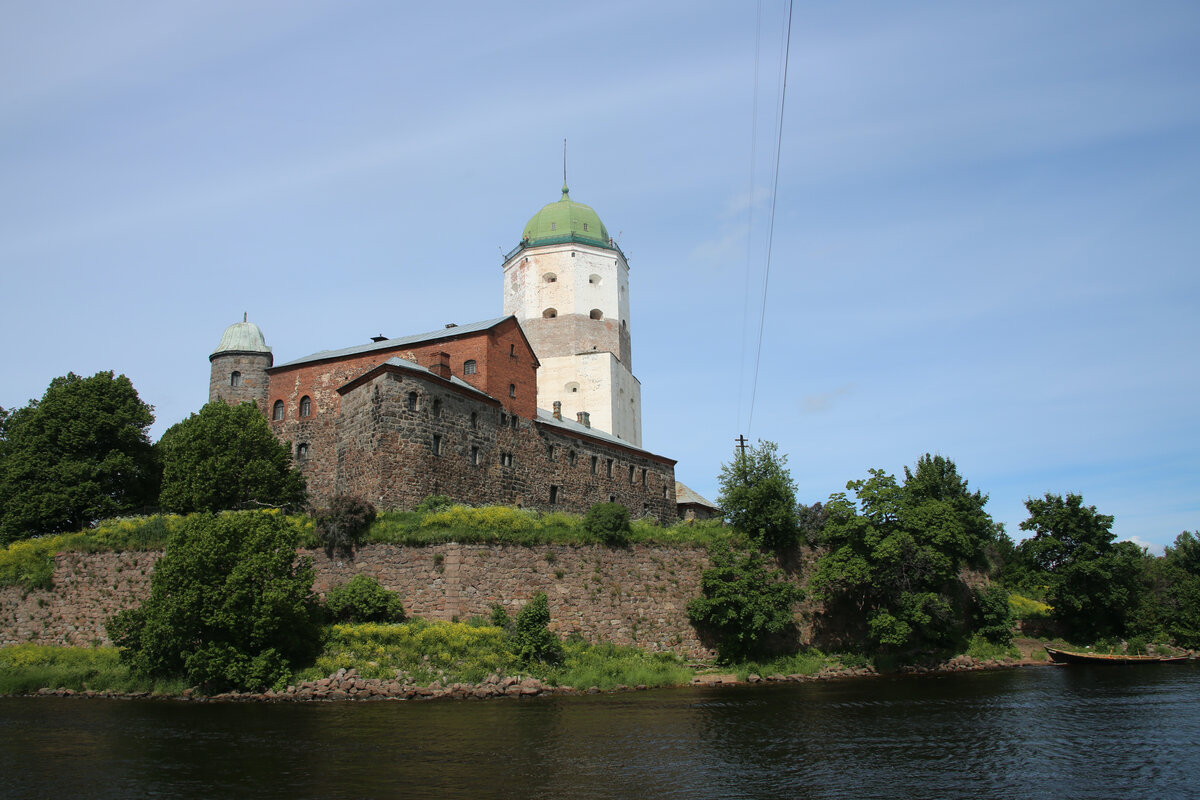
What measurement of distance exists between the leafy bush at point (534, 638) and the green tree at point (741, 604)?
6.20 metres

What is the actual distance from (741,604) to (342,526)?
1492 cm

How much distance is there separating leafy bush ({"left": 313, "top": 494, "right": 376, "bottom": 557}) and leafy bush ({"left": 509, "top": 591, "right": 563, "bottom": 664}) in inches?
263

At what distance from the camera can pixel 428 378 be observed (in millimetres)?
35750

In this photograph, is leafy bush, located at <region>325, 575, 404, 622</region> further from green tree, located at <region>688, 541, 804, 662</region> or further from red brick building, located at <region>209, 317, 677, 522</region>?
green tree, located at <region>688, 541, 804, 662</region>

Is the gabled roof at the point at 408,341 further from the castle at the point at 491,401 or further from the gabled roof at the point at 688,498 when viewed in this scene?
the gabled roof at the point at 688,498

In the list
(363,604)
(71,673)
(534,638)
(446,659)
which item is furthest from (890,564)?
(71,673)

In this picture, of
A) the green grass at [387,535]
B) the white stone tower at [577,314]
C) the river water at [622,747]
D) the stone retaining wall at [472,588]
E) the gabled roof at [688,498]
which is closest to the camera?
the river water at [622,747]

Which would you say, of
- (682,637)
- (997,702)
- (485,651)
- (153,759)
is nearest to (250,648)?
(485,651)

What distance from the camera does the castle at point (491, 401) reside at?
115 feet

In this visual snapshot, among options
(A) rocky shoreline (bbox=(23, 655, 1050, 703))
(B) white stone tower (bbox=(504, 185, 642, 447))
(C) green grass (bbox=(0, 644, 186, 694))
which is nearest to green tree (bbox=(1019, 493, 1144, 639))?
(A) rocky shoreline (bbox=(23, 655, 1050, 703))

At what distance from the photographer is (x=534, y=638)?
28000 mm

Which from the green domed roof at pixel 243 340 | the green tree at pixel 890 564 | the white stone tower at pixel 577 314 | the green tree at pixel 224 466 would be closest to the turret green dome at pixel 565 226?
the white stone tower at pixel 577 314

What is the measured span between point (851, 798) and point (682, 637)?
18.5m

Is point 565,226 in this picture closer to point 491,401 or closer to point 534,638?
point 491,401
